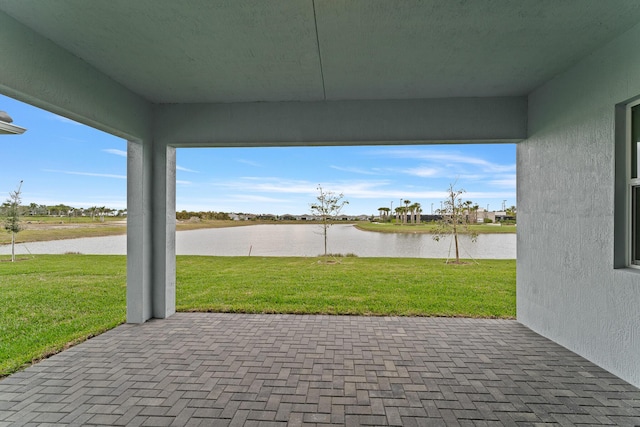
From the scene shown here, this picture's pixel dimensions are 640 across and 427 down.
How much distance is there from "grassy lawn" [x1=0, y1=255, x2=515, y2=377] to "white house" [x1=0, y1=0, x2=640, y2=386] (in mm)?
1011

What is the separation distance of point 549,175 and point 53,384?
18.6ft

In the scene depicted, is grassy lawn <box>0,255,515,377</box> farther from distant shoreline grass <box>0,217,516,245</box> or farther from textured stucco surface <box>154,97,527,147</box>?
textured stucco surface <box>154,97,527,147</box>

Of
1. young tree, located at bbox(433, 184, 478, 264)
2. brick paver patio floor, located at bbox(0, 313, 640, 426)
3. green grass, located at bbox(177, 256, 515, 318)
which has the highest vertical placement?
young tree, located at bbox(433, 184, 478, 264)

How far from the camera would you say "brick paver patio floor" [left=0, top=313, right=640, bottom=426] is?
7.80 ft

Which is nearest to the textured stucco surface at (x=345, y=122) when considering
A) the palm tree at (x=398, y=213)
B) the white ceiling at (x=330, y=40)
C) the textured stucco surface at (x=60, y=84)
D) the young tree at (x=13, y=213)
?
the white ceiling at (x=330, y=40)

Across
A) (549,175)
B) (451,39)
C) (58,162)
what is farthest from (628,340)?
(58,162)

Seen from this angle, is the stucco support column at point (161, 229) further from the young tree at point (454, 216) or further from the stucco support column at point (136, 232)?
the young tree at point (454, 216)

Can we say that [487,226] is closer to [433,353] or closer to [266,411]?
[433,353]

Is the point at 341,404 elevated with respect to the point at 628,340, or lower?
lower

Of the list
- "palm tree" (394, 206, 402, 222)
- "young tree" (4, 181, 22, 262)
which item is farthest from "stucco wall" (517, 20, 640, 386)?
"palm tree" (394, 206, 402, 222)

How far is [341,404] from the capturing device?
253 centimetres

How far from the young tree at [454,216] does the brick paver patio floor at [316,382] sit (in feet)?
22.4

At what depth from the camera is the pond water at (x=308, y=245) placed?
39.5 feet

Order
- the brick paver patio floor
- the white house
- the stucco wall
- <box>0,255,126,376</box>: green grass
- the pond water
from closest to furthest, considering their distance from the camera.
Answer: the brick paver patio floor
the white house
the stucco wall
<box>0,255,126,376</box>: green grass
the pond water
